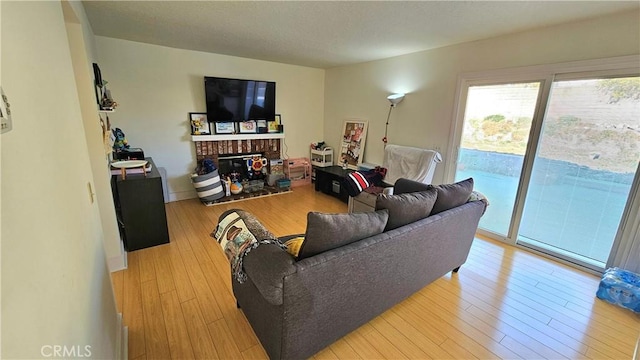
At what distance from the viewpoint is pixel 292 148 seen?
5.36 meters

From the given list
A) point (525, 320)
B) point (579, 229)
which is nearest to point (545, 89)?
point (579, 229)

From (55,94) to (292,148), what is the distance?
439cm

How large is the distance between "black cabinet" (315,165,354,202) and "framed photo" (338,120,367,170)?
7.9 inches

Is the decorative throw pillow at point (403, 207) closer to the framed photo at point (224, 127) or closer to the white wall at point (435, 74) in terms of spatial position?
the white wall at point (435, 74)

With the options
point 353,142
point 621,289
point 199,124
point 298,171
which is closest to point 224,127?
point 199,124

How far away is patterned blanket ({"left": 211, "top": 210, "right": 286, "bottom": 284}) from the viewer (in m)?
1.46

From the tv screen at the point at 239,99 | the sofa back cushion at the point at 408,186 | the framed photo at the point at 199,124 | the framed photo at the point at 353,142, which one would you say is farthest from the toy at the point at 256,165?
the sofa back cushion at the point at 408,186

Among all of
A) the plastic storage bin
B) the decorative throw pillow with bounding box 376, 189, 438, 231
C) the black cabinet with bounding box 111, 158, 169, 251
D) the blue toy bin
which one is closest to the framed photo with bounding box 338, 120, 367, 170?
the plastic storage bin

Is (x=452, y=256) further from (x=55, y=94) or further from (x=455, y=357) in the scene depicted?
(x=55, y=94)

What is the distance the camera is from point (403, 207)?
1787mm

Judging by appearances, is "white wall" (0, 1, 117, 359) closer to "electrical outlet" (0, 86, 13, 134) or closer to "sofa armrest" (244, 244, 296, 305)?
"electrical outlet" (0, 86, 13, 134)

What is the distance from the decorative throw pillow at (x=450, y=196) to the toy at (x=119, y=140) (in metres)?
3.72

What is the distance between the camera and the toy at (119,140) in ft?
10.9

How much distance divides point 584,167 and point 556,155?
0.80ft
